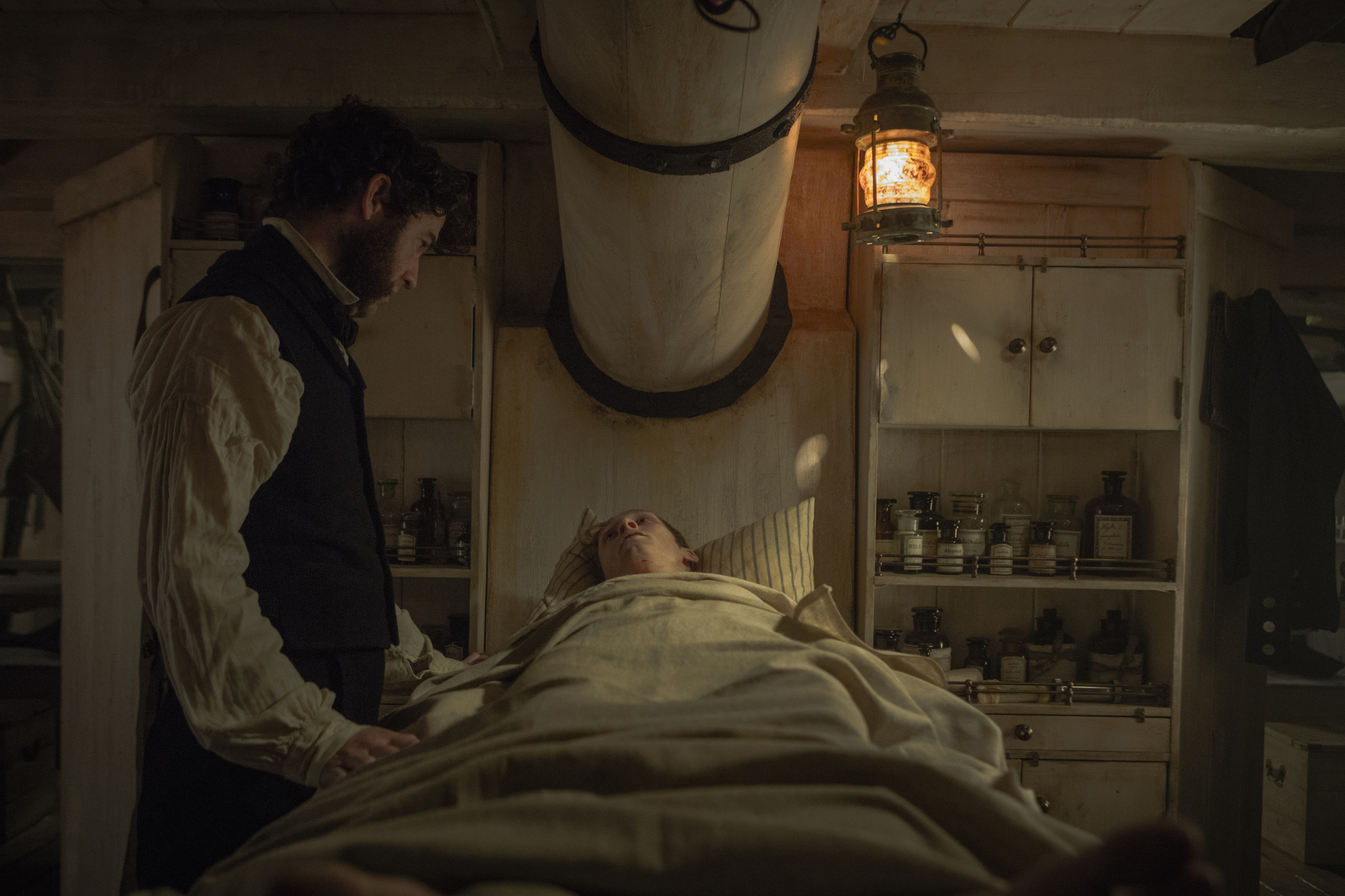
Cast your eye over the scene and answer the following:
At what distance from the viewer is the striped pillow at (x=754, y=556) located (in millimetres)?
2283

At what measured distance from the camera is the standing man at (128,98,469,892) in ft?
3.65

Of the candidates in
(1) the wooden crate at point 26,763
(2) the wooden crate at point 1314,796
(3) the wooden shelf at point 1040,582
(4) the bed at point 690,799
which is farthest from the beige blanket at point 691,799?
(1) the wooden crate at point 26,763

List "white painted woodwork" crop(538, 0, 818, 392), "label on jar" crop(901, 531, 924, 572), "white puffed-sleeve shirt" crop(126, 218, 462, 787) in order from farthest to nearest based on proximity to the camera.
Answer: "label on jar" crop(901, 531, 924, 572)
"white painted woodwork" crop(538, 0, 818, 392)
"white puffed-sleeve shirt" crop(126, 218, 462, 787)

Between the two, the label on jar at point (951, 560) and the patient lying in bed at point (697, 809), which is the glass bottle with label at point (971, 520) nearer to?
the label on jar at point (951, 560)

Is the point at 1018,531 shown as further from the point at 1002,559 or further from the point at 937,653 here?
the point at 937,653

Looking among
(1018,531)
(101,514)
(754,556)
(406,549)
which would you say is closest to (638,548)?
(754,556)

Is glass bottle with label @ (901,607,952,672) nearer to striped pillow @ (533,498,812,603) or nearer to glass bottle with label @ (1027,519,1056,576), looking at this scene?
glass bottle with label @ (1027,519,1056,576)

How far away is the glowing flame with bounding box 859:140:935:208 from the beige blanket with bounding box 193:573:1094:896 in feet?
4.25

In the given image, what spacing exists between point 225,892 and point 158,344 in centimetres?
82

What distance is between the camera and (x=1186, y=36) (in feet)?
8.09

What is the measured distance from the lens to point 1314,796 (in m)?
3.00

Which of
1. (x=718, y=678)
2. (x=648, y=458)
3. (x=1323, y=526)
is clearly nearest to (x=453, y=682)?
(x=718, y=678)

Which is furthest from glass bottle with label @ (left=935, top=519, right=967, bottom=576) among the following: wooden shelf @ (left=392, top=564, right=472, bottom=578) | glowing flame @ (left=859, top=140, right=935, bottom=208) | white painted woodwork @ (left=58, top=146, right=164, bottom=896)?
white painted woodwork @ (left=58, top=146, right=164, bottom=896)

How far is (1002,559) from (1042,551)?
4.6 inches
